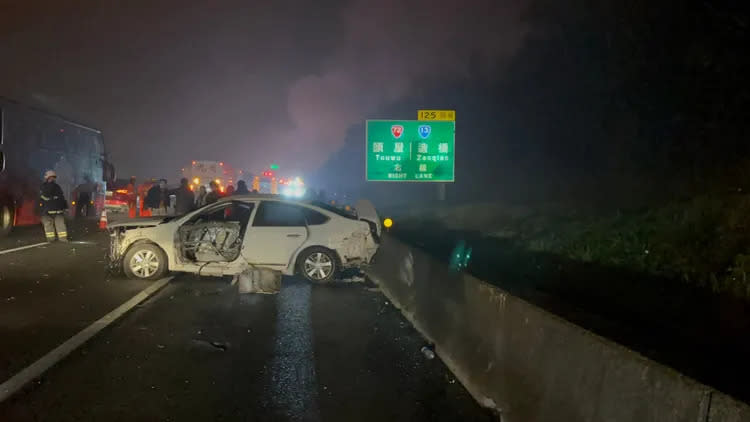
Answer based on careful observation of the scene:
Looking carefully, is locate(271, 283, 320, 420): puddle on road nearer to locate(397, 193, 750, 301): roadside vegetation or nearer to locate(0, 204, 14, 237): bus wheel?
locate(397, 193, 750, 301): roadside vegetation

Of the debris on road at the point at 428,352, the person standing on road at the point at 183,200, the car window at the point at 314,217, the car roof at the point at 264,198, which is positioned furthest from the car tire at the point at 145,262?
the debris on road at the point at 428,352

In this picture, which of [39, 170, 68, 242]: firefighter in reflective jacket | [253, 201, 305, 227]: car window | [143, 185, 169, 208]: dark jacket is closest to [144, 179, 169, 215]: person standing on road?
[143, 185, 169, 208]: dark jacket

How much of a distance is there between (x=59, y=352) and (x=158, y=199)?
36.4 feet

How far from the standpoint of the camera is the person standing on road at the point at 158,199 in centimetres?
1695

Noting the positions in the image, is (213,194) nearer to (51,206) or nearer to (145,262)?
(51,206)

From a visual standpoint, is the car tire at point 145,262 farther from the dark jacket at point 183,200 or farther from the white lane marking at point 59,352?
the dark jacket at point 183,200

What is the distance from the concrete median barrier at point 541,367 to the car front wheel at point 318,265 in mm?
3567

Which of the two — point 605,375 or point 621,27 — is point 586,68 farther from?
point 605,375

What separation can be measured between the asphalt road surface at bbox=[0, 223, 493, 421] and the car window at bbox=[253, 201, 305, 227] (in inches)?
52.5

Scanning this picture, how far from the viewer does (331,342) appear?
717cm

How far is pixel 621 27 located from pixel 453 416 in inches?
509

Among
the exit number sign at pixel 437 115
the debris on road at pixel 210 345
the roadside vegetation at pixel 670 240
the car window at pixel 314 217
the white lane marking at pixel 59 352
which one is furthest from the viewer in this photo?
the exit number sign at pixel 437 115

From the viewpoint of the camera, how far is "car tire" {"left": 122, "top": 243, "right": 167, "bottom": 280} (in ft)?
35.8

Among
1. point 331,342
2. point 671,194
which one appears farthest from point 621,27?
point 331,342
